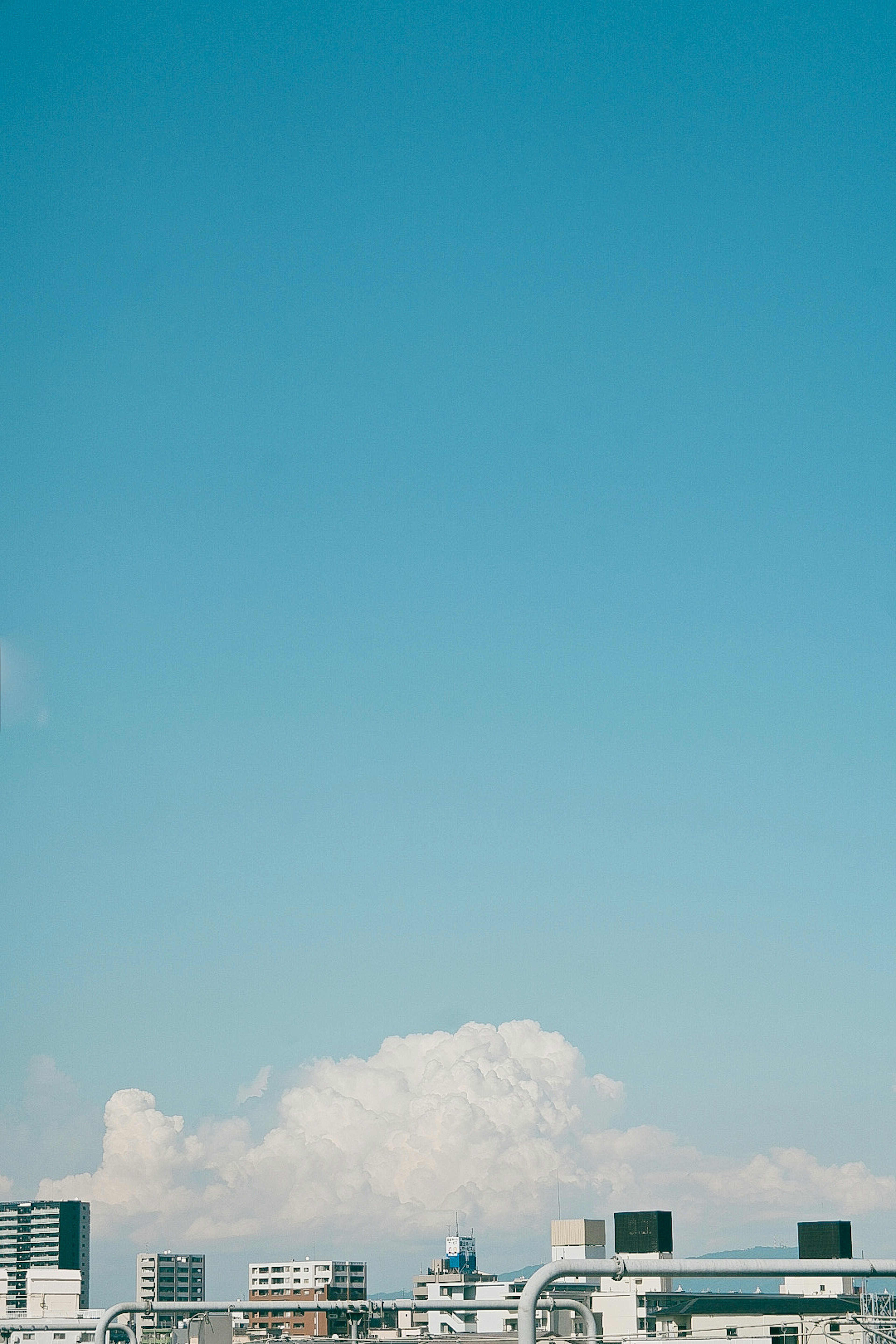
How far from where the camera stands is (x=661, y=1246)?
116625mm

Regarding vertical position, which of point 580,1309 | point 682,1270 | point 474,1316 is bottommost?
point 474,1316

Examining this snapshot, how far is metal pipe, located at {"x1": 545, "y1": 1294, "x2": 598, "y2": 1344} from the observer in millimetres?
28578

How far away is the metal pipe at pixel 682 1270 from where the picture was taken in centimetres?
2181

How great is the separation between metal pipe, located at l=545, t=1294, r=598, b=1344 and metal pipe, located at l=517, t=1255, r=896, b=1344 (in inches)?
160

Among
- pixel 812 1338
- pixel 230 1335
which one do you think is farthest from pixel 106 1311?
pixel 812 1338

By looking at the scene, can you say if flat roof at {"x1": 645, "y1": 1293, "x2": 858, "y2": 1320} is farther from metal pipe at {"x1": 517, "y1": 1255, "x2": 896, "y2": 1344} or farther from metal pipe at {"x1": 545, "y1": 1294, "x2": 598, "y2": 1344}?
metal pipe at {"x1": 545, "y1": 1294, "x2": 598, "y2": 1344}

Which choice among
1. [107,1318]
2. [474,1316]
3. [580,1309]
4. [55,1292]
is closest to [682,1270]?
[580,1309]

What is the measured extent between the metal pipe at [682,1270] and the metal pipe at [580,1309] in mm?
4062

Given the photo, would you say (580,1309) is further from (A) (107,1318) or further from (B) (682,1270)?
(A) (107,1318)

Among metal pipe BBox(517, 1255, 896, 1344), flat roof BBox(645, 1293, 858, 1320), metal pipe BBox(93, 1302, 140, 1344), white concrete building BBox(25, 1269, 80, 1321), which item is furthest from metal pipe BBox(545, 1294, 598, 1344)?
white concrete building BBox(25, 1269, 80, 1321)

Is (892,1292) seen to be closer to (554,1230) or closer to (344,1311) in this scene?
(344,1311)

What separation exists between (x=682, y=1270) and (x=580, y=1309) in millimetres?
7598

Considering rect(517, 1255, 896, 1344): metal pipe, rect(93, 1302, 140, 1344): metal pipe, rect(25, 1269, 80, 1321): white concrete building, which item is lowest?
rect(25, 1269, 80, 1321): white concrete building

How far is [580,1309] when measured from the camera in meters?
29.0
